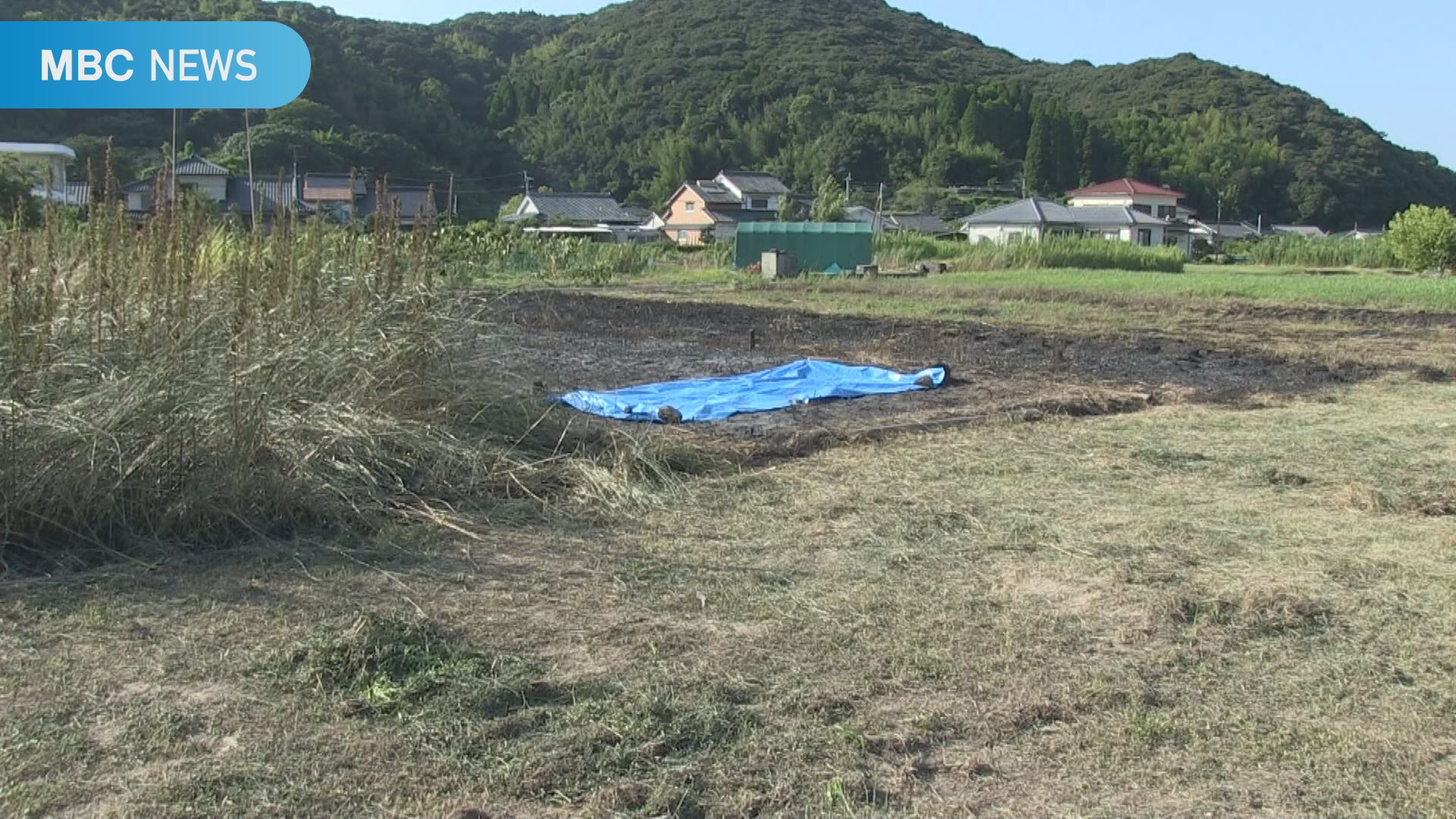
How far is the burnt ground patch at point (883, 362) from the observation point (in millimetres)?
Result: 5770

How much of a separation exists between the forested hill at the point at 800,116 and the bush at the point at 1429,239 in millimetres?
36237

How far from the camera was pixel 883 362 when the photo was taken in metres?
8.59

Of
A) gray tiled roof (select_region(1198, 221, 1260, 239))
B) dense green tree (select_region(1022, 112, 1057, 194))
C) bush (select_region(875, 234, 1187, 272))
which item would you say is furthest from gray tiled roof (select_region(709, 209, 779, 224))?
gray tiled roof (select_region(1198, 221, 1260, 239))

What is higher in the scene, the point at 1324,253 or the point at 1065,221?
the point at 1065,221

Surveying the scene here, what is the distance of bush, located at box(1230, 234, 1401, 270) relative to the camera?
3312cm

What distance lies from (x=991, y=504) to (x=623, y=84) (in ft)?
279

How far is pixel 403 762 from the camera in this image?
1.96 meters

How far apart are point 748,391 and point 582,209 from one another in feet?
160

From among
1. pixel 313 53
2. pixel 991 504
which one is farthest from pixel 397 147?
pixel 991 504

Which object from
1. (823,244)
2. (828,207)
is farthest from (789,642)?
(828,207)

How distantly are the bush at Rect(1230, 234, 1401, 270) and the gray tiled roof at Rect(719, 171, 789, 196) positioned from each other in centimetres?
2974

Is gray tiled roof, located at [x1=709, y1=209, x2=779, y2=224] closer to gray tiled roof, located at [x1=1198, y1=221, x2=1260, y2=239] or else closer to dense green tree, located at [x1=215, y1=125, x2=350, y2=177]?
dense green tree, located at [x1=215, y1=125, x2=350, y2=177]

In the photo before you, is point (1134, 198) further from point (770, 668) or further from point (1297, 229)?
point (770, 668)

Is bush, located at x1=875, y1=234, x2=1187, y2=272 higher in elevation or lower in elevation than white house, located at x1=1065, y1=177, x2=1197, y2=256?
lower
